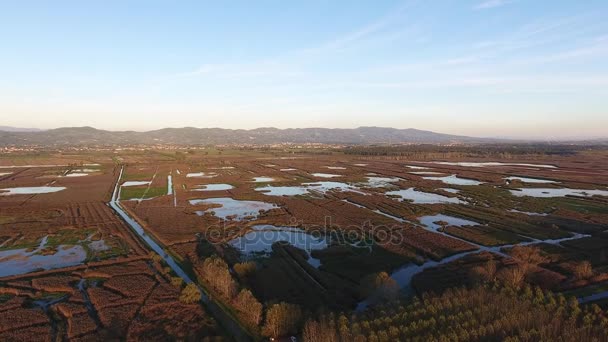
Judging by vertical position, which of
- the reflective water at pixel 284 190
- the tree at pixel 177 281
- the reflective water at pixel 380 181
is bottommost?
the tree at pixel 177 281

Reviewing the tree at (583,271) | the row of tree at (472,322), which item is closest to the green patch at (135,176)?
the row of tree at (472,322)

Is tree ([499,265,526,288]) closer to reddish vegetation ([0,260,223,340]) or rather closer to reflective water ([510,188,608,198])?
reddish vegetation ([0,260,223,340])

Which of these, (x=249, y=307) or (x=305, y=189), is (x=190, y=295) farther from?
(x=305, y=189)

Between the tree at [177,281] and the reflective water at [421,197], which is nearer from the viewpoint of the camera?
the tree at [177,281]

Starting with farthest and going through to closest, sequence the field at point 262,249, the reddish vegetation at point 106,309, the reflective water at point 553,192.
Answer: the reflective water at point 553,192 → the field at point 262,249 → the reddish vegetation at point 106,309

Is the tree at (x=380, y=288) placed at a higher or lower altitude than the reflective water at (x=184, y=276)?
higher

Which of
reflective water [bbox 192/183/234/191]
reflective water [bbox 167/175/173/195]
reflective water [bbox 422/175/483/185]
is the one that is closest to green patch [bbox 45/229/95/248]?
reflective water [bbox 167/175/173/195]

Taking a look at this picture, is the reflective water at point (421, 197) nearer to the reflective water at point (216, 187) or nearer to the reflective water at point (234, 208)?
the reflective water at point (234, 208)

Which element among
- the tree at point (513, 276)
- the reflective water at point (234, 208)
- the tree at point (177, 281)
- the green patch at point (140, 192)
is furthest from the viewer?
the green patch at point (140, 192)
